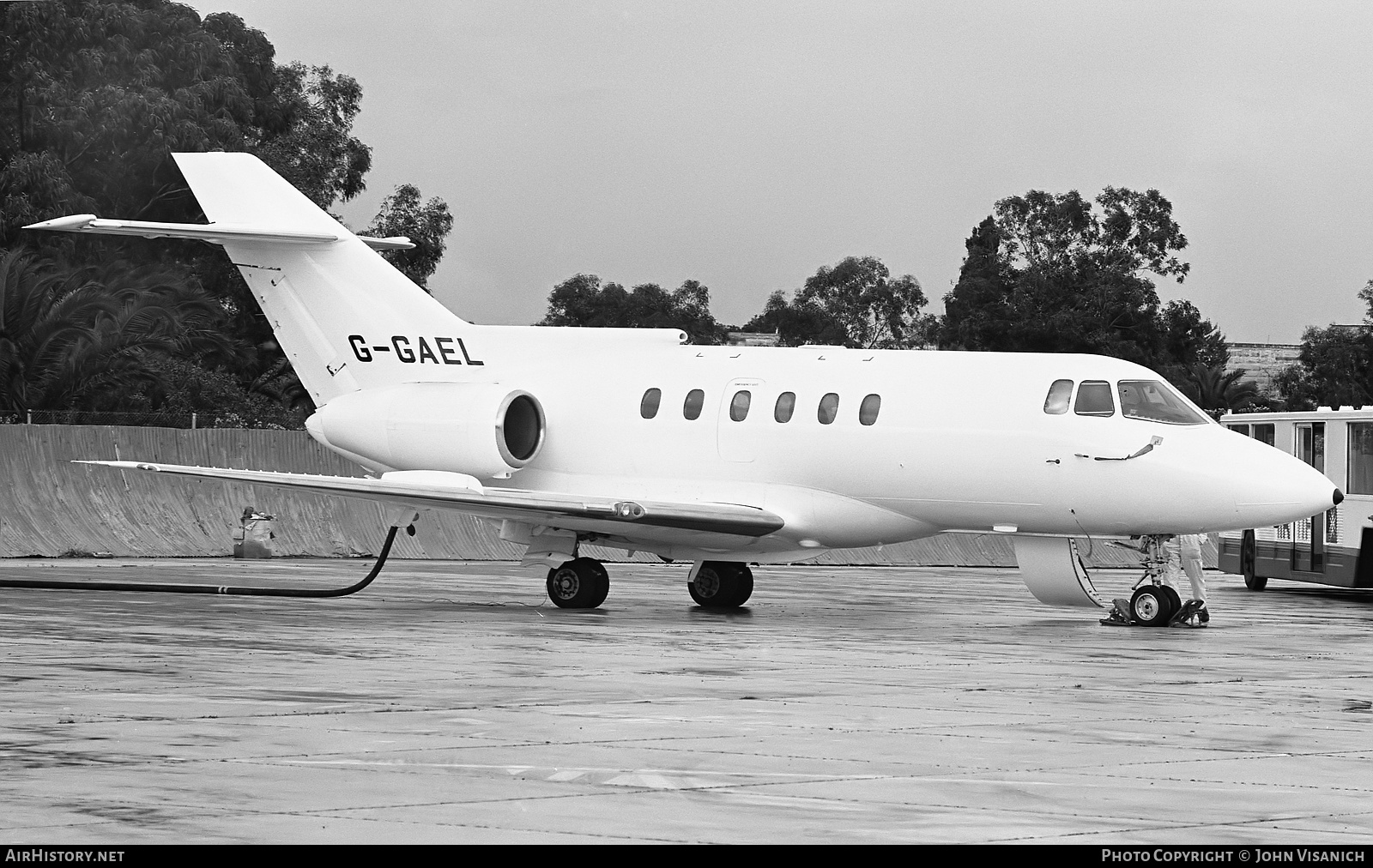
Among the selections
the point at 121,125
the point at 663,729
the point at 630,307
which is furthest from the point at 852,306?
the point at 663,729

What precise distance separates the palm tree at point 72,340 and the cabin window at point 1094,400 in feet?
88.4

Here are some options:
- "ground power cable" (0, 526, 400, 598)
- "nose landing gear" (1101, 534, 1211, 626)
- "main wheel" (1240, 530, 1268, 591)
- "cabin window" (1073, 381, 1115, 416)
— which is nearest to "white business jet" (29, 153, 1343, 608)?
"cabin window" (1073, 381, 1115, 416)

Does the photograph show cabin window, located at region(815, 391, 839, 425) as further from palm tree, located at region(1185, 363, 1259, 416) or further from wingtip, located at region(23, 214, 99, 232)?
palm tree, located at region(1185, 363, 1259, 416)

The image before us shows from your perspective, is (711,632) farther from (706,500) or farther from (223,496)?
(223,496)

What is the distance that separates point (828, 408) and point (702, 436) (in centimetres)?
155

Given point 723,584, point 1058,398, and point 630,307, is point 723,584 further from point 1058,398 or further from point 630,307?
point 630,307

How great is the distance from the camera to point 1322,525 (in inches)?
1027

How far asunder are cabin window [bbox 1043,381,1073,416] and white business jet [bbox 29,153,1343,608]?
19 millimetres

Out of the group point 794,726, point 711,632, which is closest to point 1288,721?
point 794,726

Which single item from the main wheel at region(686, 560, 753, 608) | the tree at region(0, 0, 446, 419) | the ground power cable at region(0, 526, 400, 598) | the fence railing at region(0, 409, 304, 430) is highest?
the tree at region(0, 0, 446, 419)

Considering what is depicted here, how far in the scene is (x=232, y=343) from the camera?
4841 centimetres

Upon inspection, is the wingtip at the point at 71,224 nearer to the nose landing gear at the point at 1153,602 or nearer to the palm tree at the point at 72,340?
the nose landing gear at the point at 1153,602

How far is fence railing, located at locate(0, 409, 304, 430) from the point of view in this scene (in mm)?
37406
